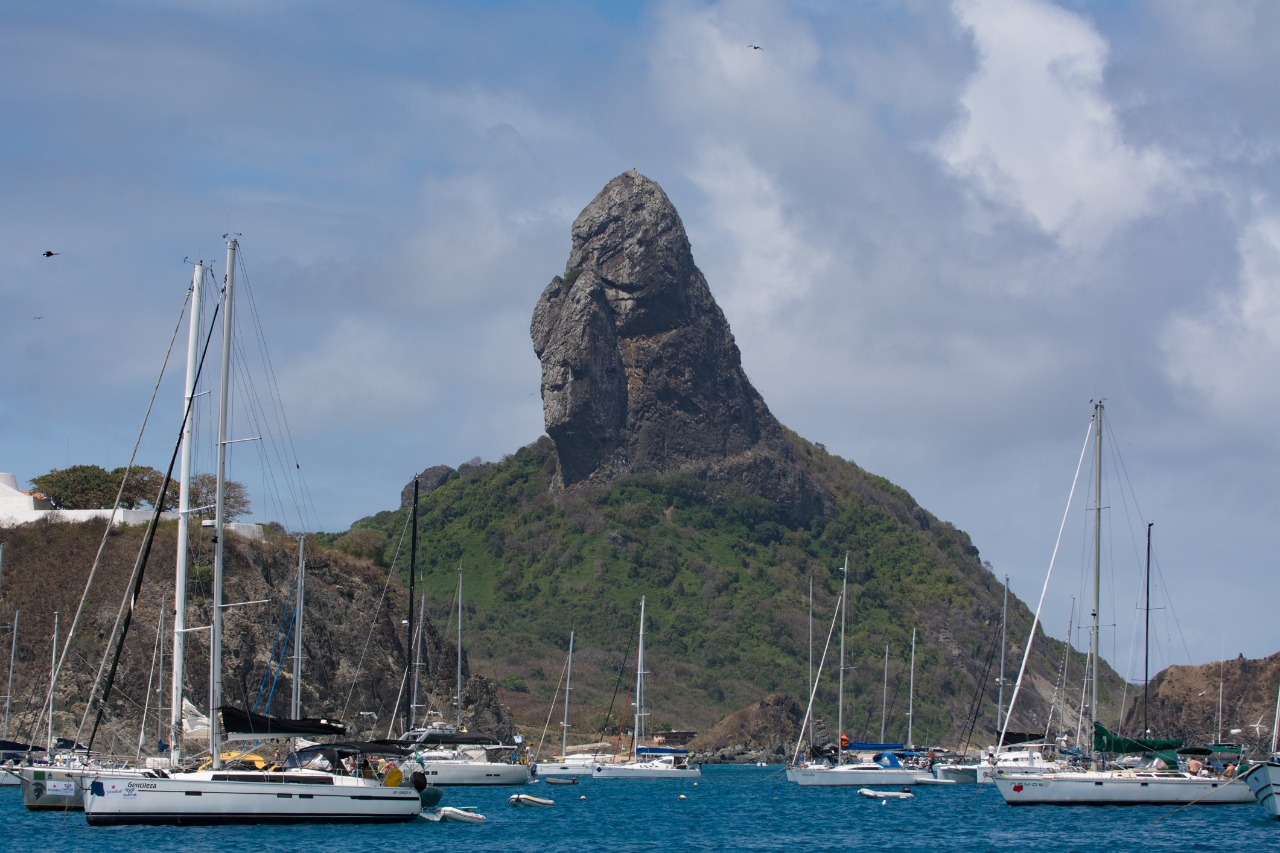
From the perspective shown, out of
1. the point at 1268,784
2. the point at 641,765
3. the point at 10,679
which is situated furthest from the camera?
the point at 641,765

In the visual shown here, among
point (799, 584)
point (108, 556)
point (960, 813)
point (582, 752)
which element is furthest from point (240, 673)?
point (799, 584)

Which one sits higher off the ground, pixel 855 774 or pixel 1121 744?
pixel 1121 744

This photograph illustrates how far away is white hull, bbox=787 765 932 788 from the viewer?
3228 inches

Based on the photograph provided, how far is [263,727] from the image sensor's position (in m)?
46.1

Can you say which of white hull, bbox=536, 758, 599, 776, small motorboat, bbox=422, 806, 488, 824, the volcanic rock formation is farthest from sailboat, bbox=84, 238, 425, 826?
the volcanic rock formation

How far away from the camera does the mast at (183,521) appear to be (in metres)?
44.1

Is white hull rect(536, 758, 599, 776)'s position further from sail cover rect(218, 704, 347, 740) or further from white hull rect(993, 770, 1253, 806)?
sail cover rect(218, 704, 347, 740)

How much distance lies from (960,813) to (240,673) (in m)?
41.0

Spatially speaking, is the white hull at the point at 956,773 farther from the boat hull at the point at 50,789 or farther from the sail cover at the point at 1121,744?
the boat hull at the point at 50,789

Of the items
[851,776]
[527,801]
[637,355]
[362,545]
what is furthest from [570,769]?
[637,355]

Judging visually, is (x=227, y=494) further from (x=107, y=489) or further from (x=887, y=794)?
(x=887, y=794)

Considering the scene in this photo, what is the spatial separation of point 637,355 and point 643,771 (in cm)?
10111

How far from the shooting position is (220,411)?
4581 centimetres

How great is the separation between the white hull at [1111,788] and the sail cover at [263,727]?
2477cm
